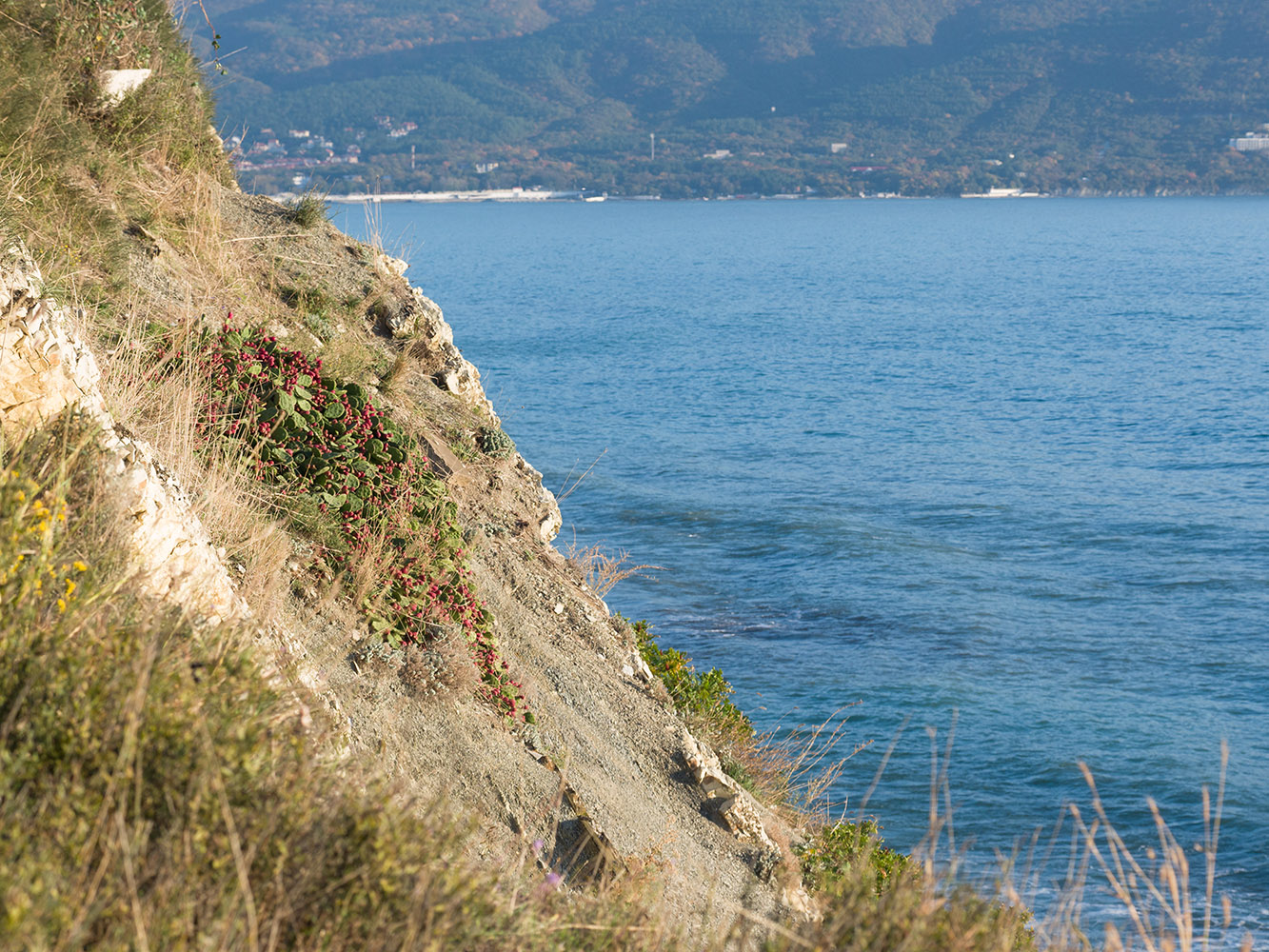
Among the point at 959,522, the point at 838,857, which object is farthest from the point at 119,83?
the point at 959,522

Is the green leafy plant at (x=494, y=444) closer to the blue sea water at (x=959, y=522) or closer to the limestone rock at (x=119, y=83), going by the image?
the blue sea water at (x=959, y=522)

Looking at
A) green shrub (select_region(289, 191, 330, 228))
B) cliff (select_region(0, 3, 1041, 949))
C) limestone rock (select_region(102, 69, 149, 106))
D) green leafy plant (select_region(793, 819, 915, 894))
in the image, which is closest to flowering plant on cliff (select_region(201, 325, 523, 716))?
cliff (select_region(0, 3, 1041, 949))

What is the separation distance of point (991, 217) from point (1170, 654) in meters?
179

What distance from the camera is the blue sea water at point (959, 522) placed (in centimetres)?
1446

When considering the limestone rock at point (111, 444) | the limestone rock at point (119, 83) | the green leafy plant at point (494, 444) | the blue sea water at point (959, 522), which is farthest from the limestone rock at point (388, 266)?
the limestone rock at point (111, 444)

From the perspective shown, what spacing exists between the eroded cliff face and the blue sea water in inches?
101

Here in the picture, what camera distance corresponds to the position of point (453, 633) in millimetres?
6734

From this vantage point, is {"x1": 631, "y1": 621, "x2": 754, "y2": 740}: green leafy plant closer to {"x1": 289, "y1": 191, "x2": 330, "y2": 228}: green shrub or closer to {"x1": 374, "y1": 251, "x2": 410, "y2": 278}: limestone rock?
{"x1": 374, "y1": 251, "x2": 410, "y2": 278}: limestone rock

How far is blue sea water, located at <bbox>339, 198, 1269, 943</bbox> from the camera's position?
47.4ft

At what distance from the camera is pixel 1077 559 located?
2206cm

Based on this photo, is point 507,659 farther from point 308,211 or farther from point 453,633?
point 308,211

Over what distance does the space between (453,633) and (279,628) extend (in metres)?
1.57

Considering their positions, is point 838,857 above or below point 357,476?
below

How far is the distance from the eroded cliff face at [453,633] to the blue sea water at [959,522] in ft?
8.45
